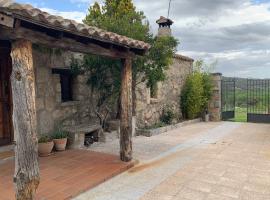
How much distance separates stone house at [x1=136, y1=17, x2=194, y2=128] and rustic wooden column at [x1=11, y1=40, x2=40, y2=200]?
6.36 meters

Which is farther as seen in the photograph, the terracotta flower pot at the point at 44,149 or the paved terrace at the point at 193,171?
the terracotta flower pot at the point at 44,149

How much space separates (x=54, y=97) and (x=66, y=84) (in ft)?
2.88

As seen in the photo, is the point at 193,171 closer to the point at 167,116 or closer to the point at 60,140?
the point at 60,140

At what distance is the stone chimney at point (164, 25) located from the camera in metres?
11.9

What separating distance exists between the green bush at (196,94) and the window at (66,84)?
6314mm

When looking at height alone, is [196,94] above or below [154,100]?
above

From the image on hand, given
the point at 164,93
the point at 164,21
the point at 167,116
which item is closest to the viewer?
the point at 167,116

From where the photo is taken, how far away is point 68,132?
7.05 metres

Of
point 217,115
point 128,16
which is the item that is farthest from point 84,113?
point 217,115

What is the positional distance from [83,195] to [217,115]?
10.5 meters

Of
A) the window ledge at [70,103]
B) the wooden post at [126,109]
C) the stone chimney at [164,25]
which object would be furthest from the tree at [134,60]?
the stone chimney at [164,25]

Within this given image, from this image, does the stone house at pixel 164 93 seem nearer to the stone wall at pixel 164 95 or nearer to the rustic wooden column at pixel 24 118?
the stone wall at pixel 164 95

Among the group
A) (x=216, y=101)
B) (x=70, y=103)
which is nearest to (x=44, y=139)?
(x=70, y=103)

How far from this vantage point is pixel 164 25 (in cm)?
1224
